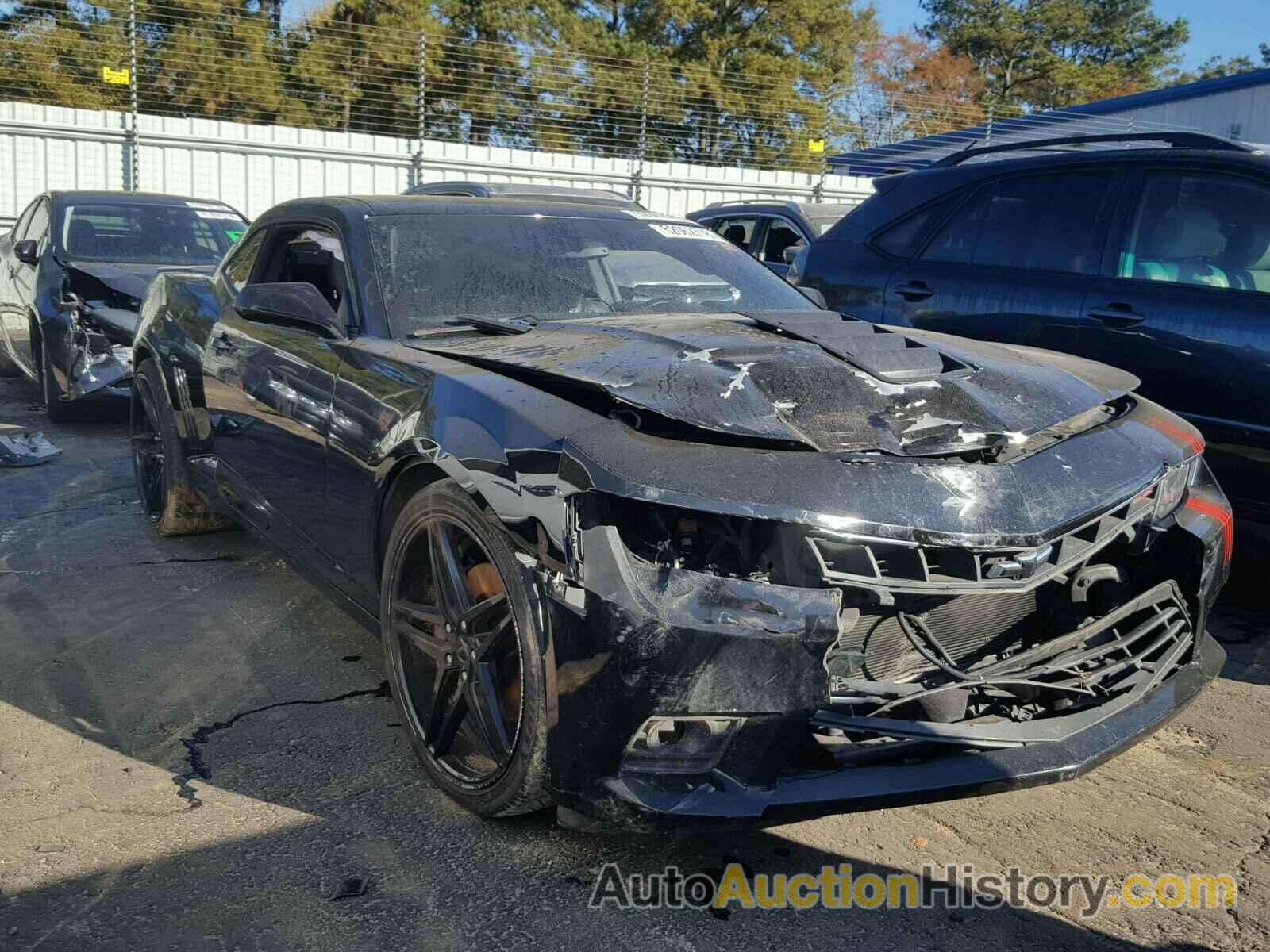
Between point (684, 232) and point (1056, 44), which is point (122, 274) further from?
point (1056, 44)

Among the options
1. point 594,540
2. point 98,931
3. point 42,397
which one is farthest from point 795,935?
point 42,397

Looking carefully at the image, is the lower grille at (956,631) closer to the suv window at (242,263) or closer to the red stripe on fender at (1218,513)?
the red stripe on fender at (1218,513)

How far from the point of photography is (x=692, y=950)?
2314mm

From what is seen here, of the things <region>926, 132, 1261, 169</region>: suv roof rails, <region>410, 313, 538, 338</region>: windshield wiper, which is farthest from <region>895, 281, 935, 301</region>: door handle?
<region>410, 313, 538, 338</region>: windshield wiper

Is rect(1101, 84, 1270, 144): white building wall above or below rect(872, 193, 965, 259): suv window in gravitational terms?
above

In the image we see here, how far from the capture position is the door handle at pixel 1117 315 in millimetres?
4445

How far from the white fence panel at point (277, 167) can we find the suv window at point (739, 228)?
3425mm

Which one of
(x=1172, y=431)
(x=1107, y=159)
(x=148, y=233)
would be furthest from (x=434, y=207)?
(x=148, y=233)

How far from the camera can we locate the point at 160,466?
204 inches

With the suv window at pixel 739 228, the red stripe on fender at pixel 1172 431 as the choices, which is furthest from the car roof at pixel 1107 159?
the suv window at pixel 739 228

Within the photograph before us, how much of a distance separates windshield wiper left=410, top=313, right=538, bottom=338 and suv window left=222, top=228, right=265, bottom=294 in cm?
142

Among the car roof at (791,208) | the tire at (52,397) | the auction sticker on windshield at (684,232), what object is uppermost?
the car roof at (791,208)

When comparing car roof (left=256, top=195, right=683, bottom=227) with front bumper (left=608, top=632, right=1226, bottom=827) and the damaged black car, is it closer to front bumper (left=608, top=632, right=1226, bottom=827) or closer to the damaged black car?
front bumper (left=608, top=632, right=1226, bottom=827)

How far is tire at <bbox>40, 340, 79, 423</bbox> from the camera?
24.7 ft
